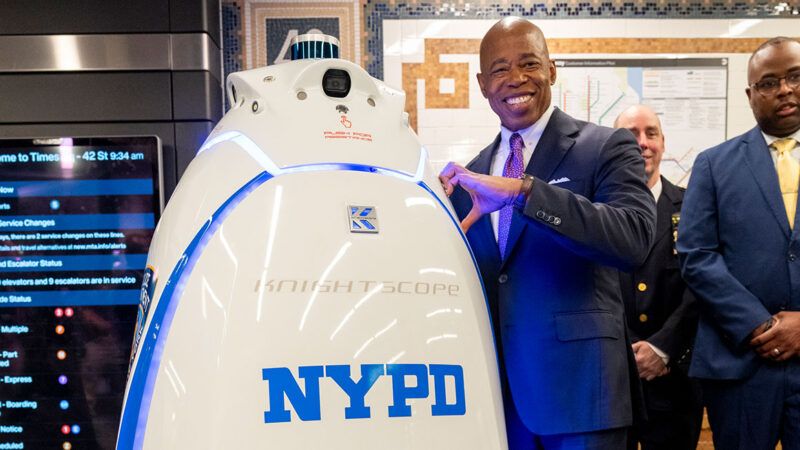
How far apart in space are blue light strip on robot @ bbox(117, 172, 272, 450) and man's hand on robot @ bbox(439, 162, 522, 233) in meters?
0.40

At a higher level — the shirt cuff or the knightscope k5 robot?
the knightscope k5 robot

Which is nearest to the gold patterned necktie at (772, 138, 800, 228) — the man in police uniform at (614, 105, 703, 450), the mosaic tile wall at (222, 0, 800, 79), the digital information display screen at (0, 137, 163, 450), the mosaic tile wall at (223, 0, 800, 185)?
the man in police uniform at (614, 105, 703, 450)

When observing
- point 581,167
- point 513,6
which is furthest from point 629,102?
point 581,167

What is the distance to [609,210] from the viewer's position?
1.42 m

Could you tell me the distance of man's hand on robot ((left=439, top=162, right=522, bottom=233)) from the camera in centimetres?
139

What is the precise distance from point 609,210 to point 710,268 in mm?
655

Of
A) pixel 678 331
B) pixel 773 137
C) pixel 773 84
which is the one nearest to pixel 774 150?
pixel 773 137

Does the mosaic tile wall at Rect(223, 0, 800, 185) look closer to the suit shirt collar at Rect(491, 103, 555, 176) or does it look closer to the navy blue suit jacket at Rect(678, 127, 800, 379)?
the navy blue suit jacket at Rect(678, 127, 800, 379)

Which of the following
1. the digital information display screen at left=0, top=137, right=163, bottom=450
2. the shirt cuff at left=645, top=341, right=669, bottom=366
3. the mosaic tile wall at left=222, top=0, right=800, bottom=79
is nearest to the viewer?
the shirt cuff at left=645, top=341, right=669, bottom=366

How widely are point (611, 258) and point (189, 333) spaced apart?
0.84m

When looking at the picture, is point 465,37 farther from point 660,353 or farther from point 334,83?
point 334,83

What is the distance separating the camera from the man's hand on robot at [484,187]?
1390 millimetres

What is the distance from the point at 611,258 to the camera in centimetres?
142

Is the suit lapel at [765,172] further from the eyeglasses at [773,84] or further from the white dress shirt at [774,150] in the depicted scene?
the eyeglasses at [773,84]
